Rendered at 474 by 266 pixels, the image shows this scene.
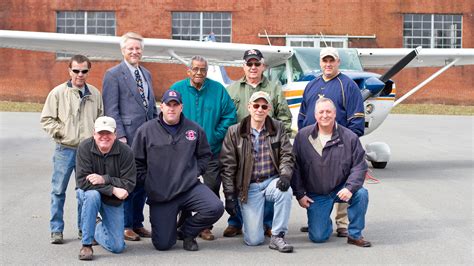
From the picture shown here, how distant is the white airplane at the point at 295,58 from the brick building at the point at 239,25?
15187 millimetres

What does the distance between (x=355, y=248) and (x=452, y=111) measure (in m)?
24.5

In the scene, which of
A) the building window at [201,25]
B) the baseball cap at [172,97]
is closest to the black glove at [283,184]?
the baseball cap at [172,97]

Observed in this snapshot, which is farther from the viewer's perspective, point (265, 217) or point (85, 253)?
point (265, 217)

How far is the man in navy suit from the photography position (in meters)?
6.22

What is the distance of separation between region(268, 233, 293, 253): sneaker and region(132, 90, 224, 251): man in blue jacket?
0.49 metres

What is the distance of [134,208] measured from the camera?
6.42m

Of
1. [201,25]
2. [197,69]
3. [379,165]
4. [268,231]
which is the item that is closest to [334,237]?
[268,231]

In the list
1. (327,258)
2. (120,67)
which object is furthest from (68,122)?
(327,258)

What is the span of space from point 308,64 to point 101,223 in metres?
6.81

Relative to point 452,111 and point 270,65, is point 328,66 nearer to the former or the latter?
point 270,65

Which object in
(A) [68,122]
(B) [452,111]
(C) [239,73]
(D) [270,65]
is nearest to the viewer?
(A) [68,122]

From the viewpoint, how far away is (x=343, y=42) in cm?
3141

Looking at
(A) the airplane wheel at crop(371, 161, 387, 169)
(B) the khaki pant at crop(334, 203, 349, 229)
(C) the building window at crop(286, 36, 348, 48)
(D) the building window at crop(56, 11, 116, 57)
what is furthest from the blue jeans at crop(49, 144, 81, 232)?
(D) the building window at crop(56, 11, 116, 57)

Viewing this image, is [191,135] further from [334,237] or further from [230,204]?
[334,237]
